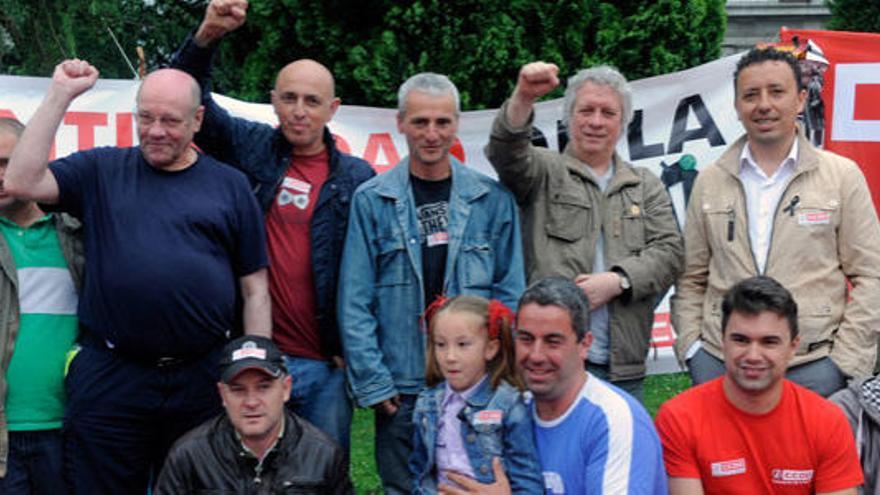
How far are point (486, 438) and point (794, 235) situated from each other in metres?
1.48

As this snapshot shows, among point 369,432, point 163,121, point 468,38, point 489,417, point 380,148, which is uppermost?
point 468,38

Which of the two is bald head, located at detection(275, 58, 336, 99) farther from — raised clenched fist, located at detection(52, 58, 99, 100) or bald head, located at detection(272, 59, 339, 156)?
raised clenched fist, located at detection(52, 58, 99, 100)

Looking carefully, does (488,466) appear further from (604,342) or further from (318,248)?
(318,248)

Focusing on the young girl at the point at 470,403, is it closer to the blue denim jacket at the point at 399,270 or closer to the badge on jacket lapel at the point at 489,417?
the badge on jacket lapel at the point at 489,417

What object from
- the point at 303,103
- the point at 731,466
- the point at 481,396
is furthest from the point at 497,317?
the point at 303,103

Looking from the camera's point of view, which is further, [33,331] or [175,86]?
[33,331]

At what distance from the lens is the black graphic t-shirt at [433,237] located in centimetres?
455

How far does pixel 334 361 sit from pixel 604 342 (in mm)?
1096

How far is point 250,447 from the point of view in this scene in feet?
14.3

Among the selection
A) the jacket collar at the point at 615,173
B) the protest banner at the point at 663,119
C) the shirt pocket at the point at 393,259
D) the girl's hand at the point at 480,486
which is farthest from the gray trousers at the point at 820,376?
the protest banner at the point at 663,119

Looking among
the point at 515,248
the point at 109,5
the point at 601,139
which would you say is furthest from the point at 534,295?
the point at 109,5

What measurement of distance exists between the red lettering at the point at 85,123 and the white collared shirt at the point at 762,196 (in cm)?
382

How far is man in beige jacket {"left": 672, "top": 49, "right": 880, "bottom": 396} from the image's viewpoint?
180 inches

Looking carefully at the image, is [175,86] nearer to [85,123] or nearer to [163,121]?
[163,121]
